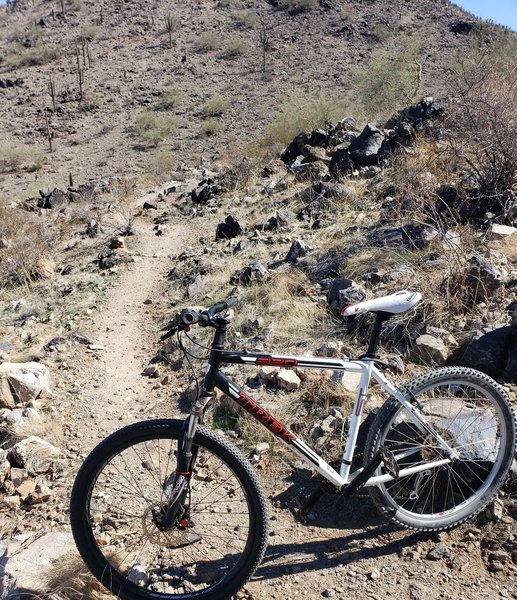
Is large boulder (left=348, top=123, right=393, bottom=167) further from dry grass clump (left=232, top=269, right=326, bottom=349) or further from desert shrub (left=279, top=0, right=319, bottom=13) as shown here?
desert shrub (left=279, top=0, right=319, bottom=13)

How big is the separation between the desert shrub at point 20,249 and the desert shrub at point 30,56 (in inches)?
961

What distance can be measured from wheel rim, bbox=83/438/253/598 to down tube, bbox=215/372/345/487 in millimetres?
228

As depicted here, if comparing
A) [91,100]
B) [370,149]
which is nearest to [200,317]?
[370,149]

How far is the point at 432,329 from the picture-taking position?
4.23 meters

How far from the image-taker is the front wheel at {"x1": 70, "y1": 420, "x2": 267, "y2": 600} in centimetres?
228

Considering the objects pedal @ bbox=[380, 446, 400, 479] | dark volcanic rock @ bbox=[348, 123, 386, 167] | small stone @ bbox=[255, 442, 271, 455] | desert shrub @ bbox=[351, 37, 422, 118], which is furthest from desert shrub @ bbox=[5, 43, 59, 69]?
pedal @ bbox=[380, 446, 400, 479]

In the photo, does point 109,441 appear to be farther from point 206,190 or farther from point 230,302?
point 206,190

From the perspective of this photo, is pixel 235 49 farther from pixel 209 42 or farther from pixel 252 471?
pixel 252 471

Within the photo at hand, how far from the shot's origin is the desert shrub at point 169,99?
25891 mm

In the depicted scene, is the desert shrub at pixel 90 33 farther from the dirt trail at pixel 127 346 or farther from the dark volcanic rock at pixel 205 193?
the dirt trail at pixel 127 346

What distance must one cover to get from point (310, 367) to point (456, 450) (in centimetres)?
93

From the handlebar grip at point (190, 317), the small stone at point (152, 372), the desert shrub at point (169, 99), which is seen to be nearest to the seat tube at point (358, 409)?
the handlebar grip at point (190, 317)

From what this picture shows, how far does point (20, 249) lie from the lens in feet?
27.9

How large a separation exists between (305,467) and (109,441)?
1451mm
